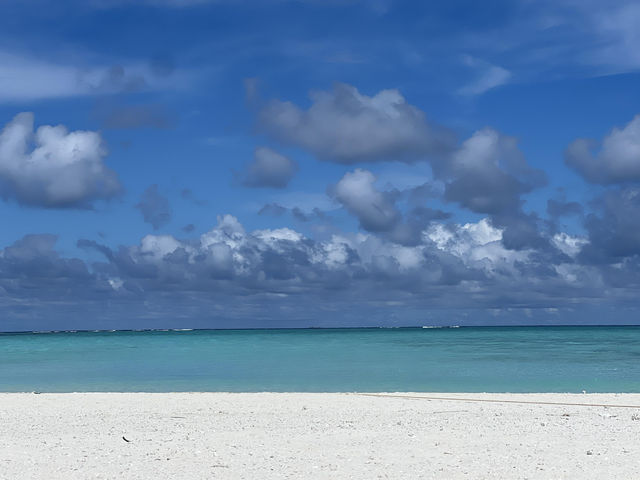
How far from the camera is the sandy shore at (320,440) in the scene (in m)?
11.7

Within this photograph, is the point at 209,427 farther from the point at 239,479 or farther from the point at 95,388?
the point at 95,388

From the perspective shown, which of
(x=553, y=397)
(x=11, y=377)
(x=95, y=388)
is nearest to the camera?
(x=553, y=397)

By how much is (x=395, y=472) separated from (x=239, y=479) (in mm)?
2491

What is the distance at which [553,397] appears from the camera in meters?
24.5

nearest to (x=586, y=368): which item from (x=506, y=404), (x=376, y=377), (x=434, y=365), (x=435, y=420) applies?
(x=434, y=365)

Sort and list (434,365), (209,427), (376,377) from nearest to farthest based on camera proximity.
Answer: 1. (209,427)
2. (376,377)
3. (434,365)

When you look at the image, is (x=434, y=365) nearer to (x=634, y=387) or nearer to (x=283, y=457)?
(x=634, y=387)

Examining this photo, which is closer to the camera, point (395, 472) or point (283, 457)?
point (395, 472)

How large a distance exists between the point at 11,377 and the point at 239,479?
32444 millimetres

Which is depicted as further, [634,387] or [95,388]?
[95,388]

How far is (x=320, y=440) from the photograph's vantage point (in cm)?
1464

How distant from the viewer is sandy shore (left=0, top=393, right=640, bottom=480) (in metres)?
11.7

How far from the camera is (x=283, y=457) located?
506 inches

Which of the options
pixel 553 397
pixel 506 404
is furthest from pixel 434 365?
pixel 506 404
